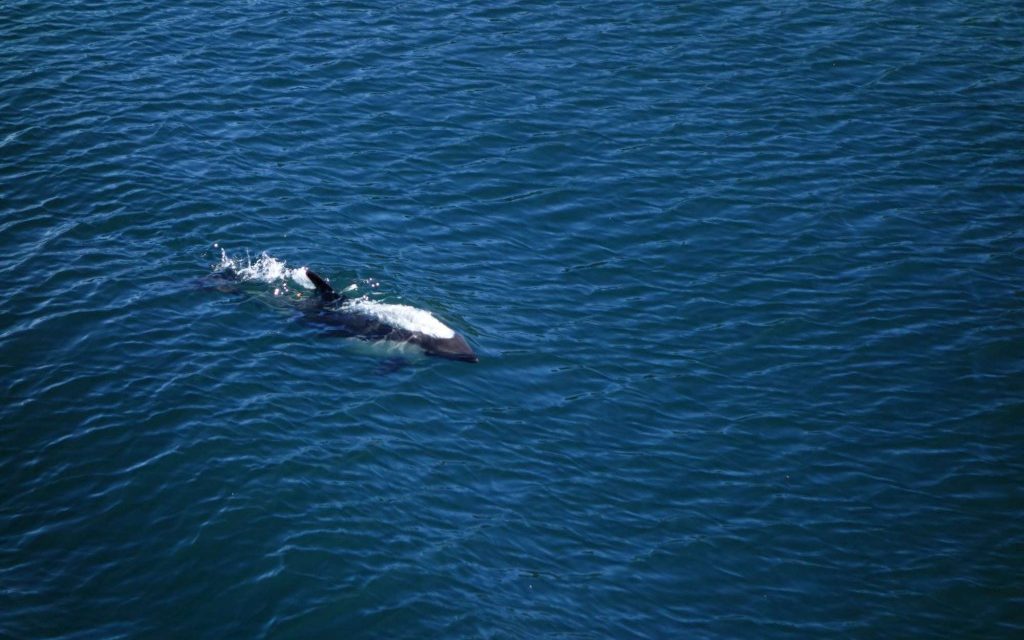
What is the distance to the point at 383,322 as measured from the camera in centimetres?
2262

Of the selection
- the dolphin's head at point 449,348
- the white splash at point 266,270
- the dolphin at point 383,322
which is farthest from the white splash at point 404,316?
the white splash at point 266,270

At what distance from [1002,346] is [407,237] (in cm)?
1502

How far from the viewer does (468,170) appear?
28719 millimetres

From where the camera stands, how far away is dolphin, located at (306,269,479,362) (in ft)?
72.9

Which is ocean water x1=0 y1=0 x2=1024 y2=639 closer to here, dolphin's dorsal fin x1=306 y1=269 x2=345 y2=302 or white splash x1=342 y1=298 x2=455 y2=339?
white splash x1=342 y1=298 x2=455 y2=339

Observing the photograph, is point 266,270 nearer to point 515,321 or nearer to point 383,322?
point 383,322

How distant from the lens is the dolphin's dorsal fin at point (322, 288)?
2245cm

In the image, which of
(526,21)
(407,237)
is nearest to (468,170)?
(407,237)

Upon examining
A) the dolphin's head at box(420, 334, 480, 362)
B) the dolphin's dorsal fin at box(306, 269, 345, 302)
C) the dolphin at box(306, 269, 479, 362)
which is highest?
the dolphin's dorsal fin at box(306, 269, 345, 302)

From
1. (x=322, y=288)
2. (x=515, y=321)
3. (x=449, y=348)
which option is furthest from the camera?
(x=515, y=321)

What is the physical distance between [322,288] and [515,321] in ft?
15.3

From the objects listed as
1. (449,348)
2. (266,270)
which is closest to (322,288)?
(266,270)

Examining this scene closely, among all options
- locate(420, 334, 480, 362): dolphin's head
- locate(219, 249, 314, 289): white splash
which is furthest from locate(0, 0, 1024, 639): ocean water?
locate(420, 334, 480, 362): dolphin's head

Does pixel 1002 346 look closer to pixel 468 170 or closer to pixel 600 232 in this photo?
pixel 600 232
